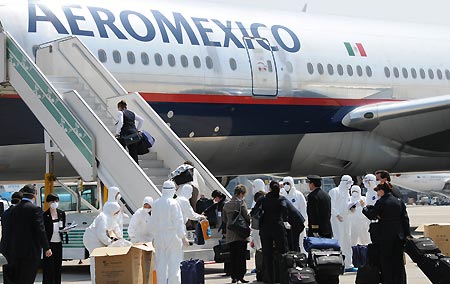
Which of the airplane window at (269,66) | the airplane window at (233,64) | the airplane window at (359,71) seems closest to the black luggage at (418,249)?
the airplane window at (233,64)

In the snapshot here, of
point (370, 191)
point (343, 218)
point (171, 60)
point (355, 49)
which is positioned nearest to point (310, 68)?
point (355, 49)

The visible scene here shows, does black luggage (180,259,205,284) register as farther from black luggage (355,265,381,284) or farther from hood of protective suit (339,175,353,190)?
hood of protective suit (339,175,353,190)

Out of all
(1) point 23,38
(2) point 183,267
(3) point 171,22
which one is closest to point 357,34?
(3) point 171,22

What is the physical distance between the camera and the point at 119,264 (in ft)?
38.5

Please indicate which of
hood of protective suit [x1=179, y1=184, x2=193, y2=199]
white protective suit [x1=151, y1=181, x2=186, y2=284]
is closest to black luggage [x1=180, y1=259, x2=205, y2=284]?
white protective suit [x1=151, y1=181, x2=186, y2=284]

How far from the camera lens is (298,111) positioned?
21453 millimetres

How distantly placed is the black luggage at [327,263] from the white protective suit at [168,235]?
180 cm

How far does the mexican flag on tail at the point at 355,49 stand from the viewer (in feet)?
75.6

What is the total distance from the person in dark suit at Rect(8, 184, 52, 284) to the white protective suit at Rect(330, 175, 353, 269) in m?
5.75

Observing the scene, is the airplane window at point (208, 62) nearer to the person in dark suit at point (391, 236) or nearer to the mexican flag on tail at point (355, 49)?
the mexican flag on tail at point (355, 49)

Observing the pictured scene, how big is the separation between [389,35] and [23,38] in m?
10.1

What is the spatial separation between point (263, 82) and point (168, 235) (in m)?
9.07

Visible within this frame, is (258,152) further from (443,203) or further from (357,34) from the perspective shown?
(443,203)

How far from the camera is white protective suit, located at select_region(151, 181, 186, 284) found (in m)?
12.1
